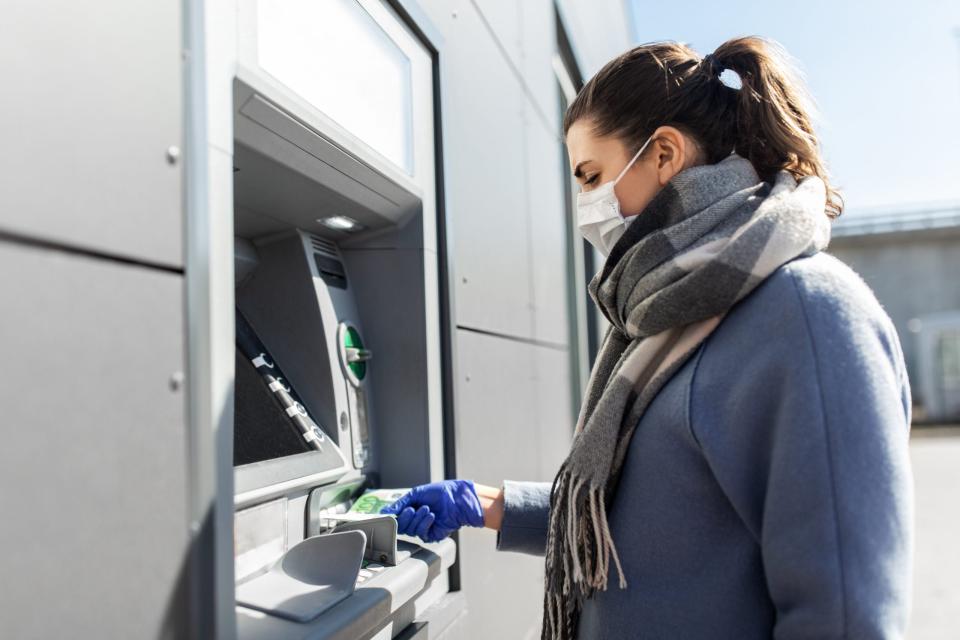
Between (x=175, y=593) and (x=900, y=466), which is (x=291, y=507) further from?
(x=900, y=466)

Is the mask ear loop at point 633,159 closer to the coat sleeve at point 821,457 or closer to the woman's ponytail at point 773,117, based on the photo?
the woman's ponytail at point 773,117

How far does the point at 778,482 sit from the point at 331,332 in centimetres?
112

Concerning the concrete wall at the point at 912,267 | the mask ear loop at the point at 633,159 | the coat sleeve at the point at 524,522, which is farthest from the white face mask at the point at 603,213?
the concrete wall at the point at 912,267

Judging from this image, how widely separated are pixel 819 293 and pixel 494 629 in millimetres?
1770

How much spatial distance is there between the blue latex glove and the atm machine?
0.07 metres

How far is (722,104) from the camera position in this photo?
4.33ft

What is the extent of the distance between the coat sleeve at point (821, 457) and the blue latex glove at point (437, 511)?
731 mm

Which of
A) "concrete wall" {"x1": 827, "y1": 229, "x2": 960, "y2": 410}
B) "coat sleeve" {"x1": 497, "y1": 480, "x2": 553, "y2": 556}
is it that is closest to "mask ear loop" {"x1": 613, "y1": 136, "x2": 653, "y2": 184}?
"coat sleeve" {"x1": 497, "y1": 480, "x2": 553, "y2": 556}

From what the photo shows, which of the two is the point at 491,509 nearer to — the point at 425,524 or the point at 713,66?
the point at 425,524

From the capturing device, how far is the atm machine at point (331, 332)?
1295mm

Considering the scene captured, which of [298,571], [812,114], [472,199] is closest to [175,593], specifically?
[298,571]

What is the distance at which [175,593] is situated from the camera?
93cm

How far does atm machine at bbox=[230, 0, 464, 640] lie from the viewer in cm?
129

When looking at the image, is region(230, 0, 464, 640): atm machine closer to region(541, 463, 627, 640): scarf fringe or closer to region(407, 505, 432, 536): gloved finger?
region(407, 505, 432, 536): gloved finger
